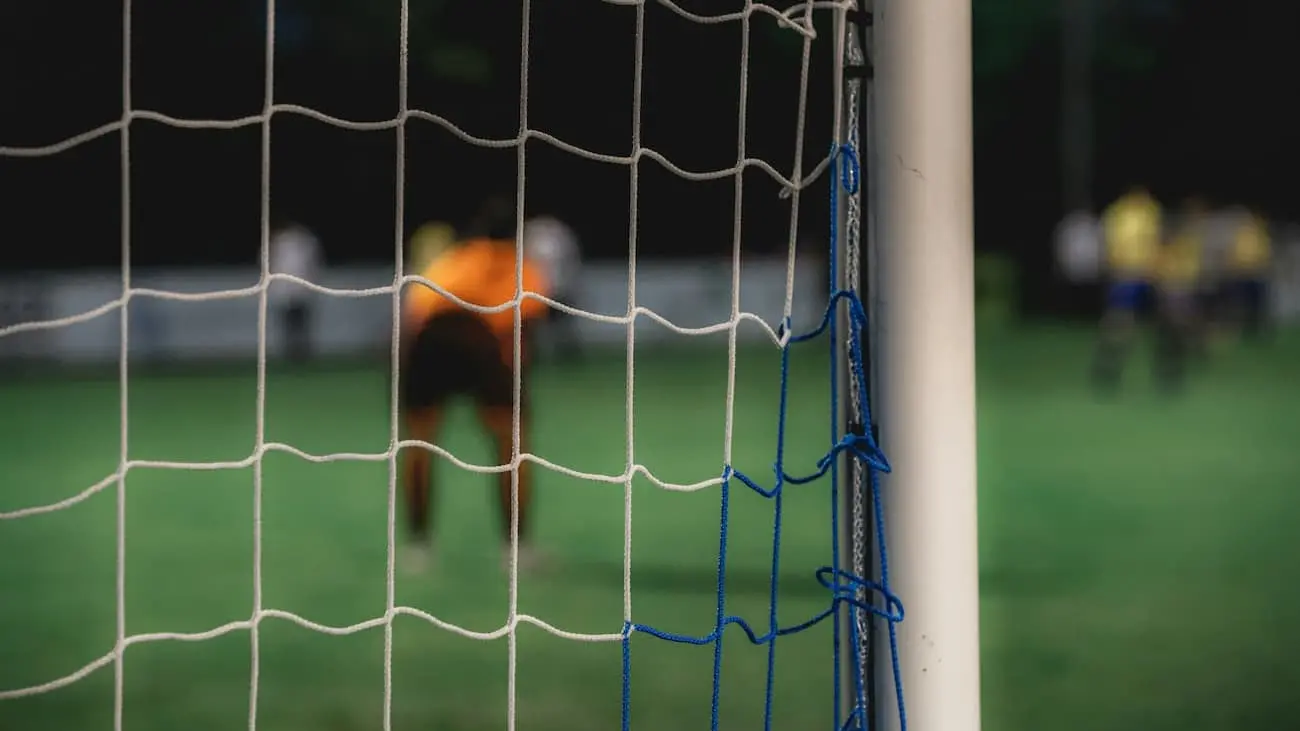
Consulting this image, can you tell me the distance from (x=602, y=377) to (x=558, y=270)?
134 cm

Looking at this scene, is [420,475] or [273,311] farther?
[273,311]

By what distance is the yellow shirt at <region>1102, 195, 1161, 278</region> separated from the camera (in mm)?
11750

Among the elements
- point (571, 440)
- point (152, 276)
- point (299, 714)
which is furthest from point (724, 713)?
point (152, 276)

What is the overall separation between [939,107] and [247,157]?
18.2m

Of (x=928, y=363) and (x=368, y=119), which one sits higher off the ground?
(x=368, y=119)

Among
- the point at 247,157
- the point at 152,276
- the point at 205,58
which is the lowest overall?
the point at 152,276

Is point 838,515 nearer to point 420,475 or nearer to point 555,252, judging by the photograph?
point 420,475

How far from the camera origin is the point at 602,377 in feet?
46.0

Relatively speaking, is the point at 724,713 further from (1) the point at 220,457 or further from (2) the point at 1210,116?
(2) the point at 1210,116

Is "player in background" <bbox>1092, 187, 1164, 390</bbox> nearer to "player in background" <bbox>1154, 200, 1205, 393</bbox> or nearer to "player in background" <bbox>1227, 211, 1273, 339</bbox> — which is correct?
"player in background" <bbox>1154, 200, 1205, 393</bbox>

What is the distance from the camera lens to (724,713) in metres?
3.80

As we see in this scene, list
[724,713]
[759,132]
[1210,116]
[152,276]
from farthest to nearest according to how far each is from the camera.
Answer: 1. [1210,116]
2. [759,132]
3. [152,276]
4. [724,713]

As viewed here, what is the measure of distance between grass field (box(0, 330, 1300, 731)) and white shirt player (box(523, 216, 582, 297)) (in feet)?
12.6

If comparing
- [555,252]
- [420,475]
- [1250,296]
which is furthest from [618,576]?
[1250,296]
